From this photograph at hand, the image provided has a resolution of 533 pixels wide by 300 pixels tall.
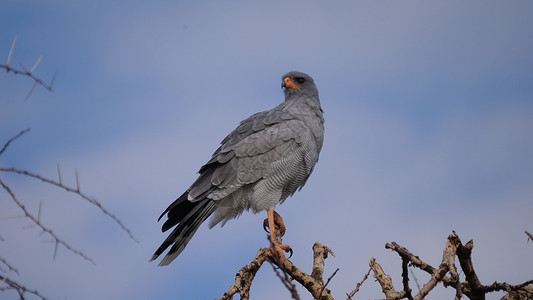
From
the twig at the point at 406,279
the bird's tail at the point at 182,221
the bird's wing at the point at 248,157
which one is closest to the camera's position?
the twig at the point at 406,279

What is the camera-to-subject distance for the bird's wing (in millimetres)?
6098

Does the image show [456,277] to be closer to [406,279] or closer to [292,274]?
[406,279]

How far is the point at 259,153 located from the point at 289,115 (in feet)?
2.15

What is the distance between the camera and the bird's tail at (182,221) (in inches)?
231

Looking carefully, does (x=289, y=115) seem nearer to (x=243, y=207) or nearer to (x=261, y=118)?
(x=261, y=118)

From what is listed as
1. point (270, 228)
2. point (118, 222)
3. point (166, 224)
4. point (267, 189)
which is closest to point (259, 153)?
point (267, 189)

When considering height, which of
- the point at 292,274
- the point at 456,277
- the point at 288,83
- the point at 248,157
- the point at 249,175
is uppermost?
the point at 288,83

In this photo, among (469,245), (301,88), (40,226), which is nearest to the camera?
(40,226)

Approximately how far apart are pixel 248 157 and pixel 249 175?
0.20 meters

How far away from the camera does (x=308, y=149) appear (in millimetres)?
6273

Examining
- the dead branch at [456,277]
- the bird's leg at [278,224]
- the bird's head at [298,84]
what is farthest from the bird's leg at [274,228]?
the bird's head at [298,84]

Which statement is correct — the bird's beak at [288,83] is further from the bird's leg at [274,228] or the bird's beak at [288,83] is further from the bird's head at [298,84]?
the bird's leg at [274,228]

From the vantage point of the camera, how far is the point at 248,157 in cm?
615

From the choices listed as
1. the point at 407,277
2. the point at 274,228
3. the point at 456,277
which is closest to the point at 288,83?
the point at 274,228
